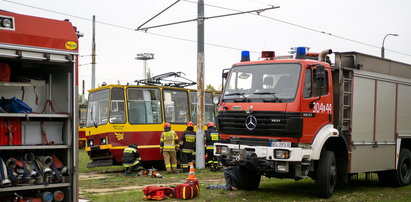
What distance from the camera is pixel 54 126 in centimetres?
759

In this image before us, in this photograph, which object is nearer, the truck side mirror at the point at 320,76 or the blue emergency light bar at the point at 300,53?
the truck side mirror at the point at 320,76

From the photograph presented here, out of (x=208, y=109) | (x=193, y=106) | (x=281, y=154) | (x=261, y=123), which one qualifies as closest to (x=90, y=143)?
(x=193, y=106)

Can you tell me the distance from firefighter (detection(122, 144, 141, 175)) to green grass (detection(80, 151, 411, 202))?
1.65ft

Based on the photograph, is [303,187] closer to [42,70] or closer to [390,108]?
[390,108]

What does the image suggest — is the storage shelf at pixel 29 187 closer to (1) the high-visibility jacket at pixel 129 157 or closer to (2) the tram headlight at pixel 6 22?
(2) the tram headlight at pixel 6 22

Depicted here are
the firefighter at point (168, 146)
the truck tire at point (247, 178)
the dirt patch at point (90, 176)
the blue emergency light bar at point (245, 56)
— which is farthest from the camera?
the firefighter at point (168, 146)

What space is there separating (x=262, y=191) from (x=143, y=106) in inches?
275

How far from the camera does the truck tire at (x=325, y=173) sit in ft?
36.9

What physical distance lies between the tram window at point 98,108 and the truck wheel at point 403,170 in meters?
9.17

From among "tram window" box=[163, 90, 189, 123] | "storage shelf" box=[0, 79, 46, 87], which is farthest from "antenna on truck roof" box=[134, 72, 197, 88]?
"storage shelf" box=[0, 79, 46, 87]

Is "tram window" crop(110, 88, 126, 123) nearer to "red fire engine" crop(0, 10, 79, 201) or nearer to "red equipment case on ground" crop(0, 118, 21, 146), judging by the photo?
"red fire engine" crop(0, 10, 79, 201)

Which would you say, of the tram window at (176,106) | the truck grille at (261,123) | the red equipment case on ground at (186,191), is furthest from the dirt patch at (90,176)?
the truck grille at (261,123)

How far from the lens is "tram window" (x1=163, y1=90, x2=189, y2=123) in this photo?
750 inches

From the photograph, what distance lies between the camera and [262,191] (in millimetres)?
12602
